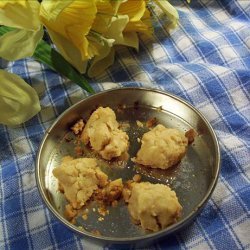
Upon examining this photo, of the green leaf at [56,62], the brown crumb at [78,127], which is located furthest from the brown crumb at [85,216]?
the green leaf at [56,62]

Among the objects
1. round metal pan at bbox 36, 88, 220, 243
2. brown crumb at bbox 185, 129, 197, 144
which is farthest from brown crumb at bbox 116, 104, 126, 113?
brown crumb at bbox 185, 129, 197, 144

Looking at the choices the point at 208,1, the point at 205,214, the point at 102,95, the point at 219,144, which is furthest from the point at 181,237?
the point at 208,1

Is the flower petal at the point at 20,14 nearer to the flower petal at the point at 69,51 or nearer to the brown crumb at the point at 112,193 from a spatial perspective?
the flower petal at the point at 69,51

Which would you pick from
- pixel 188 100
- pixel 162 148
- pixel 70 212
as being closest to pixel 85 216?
pixel 70 212

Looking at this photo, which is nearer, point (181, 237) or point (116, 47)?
point (181, 237)

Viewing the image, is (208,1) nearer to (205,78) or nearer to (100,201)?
(205,78)

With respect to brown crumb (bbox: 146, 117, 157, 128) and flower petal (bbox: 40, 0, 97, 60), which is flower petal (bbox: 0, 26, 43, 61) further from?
brown crumb (bbox: 146, 117, 157, 128)

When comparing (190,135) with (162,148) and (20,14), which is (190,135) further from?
(20,14)

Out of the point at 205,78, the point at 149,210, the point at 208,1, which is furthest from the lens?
the point at 208,1
